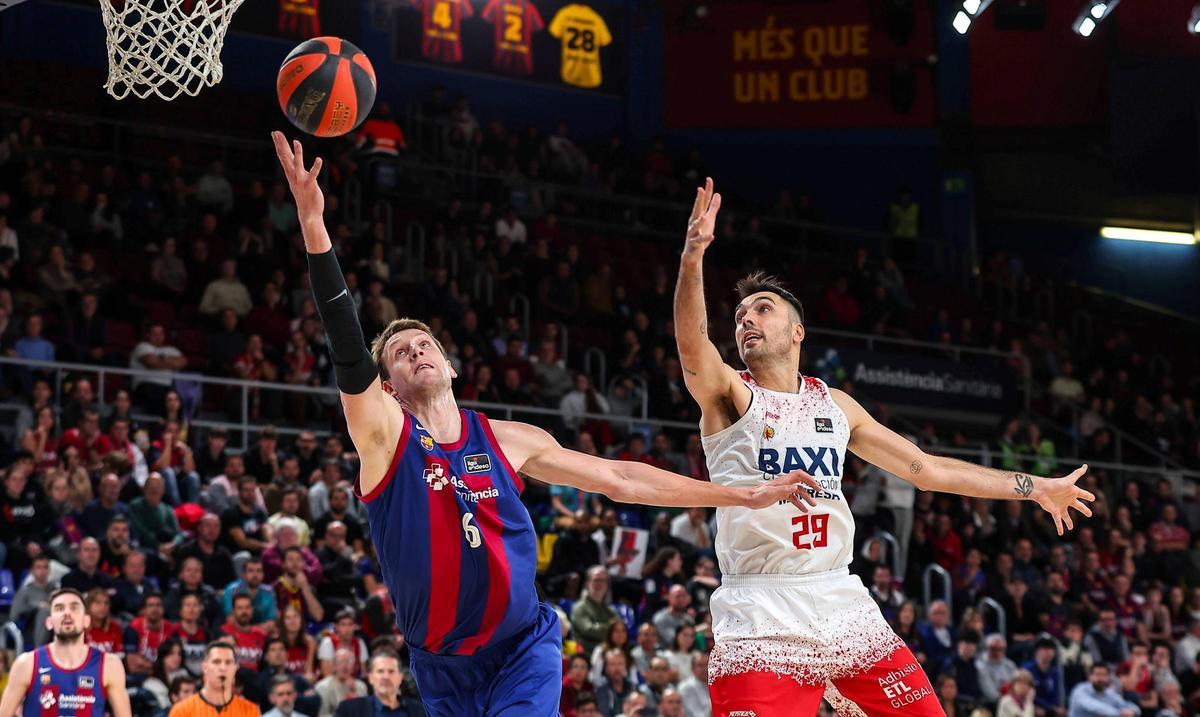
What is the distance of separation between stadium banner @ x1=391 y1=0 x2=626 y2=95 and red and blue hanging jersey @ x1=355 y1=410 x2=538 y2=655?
19.3 meters

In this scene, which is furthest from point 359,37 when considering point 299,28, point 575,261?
point 575,261

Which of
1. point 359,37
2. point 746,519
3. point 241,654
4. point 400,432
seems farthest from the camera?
point 359,37

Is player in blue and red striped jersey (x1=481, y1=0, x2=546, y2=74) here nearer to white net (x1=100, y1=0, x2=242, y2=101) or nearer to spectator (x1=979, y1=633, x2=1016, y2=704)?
spectator (x1=979, y1=633, x2=1016, y2=704)

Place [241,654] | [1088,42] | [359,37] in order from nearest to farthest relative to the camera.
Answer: [241,654], [359,37], [1088,42]

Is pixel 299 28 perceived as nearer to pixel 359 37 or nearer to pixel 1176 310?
pixel 359 37

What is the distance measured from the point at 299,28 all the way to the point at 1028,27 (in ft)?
39.4

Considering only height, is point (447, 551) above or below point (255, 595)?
above

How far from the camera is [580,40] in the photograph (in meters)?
26.9

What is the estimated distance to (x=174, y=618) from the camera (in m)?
12.5

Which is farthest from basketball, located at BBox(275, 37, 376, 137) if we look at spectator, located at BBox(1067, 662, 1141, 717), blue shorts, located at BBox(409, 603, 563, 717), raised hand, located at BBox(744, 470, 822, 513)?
spectator, located at BBox(1067, 662, 1141, 717)

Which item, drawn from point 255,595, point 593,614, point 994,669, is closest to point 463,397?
point 593,614

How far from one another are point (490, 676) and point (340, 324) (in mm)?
1487

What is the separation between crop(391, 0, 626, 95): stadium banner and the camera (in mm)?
24641

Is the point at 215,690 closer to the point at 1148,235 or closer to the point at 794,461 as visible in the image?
the point at 794,461
